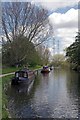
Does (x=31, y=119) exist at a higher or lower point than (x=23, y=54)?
lower

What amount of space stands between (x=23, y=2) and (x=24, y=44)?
24.7 feet

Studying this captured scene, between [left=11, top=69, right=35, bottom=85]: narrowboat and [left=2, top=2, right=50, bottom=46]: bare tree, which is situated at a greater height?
[left=2, top=2, right=50, bottom=46]: bare tree

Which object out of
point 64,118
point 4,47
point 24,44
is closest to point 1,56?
point 4,47

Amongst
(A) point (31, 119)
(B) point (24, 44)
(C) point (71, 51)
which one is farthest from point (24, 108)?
(C) point (71, 51)

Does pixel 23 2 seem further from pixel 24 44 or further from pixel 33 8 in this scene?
pixel 24 44

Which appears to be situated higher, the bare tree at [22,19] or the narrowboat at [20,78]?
the bare tree at [22,19]

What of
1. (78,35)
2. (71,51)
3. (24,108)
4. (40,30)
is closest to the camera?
(24,108)

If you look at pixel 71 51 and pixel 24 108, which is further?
pixel 71 51

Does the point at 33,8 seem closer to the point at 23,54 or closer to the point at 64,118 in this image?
the point at 23,54

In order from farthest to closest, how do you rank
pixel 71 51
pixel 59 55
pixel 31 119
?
pixel 59 55
pixel 71 51
pixel 31 119

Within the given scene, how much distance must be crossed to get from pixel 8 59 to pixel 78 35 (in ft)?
85.2

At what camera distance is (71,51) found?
8044cm

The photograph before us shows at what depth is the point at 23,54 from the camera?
170 ft

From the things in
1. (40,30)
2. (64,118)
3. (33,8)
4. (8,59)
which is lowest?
(64,118)
